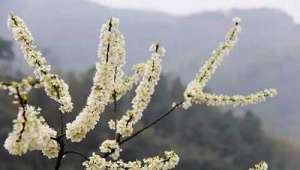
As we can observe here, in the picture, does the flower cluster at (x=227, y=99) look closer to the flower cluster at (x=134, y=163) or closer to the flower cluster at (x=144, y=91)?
the flower cluster at (x=144, y=91)

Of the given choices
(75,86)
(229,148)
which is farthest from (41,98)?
(229,148)

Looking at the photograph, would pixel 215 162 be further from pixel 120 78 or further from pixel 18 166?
pixel 120 78

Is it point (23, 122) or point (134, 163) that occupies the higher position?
point (134, 163)

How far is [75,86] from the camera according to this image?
237ft

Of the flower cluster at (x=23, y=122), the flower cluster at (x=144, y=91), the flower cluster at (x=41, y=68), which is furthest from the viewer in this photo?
the flower cluster at (x=144, y=91)

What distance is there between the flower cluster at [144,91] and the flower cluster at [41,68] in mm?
531

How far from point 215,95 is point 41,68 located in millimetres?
1463

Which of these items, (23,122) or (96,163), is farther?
(96,163)

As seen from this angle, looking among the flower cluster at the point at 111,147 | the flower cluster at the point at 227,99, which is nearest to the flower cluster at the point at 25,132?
the flower cluster at the point at 111,147

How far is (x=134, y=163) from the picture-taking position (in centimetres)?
495

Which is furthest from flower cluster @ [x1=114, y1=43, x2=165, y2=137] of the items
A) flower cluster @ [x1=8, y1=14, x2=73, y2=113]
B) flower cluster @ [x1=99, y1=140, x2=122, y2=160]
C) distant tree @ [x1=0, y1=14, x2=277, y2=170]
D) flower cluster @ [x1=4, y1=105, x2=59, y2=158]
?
flower cluster @ [x1=4, y1=105, x2=59, y2=158]

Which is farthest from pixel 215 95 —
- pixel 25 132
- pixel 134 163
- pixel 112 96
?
pixel 25 132

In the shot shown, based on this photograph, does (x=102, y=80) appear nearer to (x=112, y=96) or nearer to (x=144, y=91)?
(x=144, y=91)

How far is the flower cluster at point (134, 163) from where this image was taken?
479cm
